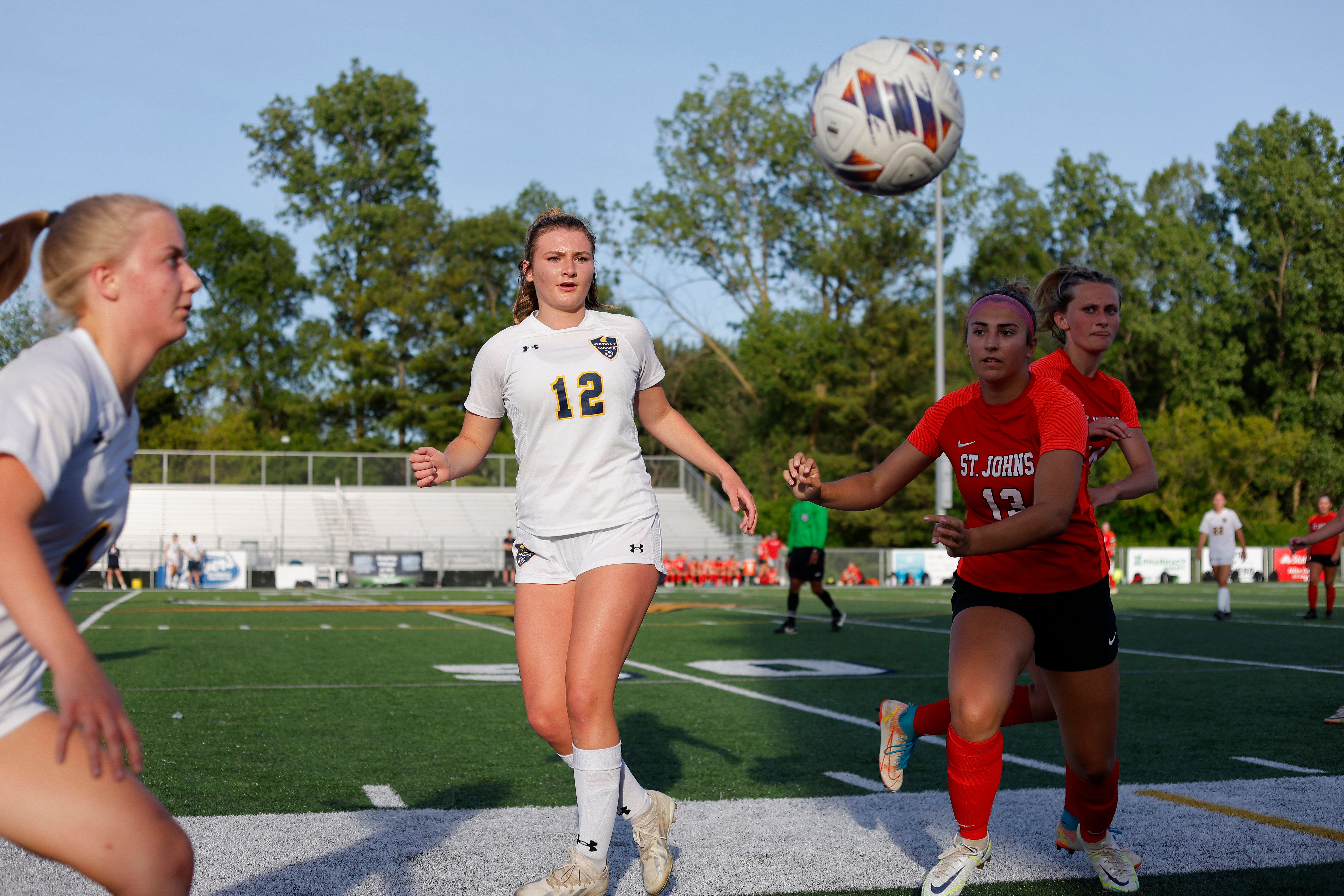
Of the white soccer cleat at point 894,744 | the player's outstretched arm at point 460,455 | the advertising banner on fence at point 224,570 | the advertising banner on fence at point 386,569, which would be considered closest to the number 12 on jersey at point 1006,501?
the white soccer cleat at point 894,744

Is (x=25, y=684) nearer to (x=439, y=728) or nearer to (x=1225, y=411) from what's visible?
(x=439, y=728)

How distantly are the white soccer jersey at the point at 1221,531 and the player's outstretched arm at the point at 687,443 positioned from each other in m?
16.8

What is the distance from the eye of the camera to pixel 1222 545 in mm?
19422

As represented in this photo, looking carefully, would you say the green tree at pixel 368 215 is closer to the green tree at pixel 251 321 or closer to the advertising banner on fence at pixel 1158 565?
the green tree at pixel 251 321

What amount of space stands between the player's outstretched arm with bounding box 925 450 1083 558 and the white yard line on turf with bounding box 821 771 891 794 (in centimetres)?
217

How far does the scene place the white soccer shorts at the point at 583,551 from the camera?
3.92 metres

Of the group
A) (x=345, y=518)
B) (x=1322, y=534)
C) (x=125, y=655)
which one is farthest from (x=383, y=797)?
(x=345, y=518)

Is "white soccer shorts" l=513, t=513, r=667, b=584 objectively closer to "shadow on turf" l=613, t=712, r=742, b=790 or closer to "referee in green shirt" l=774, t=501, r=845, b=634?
"shadow on turf" l=613, t=712, r=742, b=790

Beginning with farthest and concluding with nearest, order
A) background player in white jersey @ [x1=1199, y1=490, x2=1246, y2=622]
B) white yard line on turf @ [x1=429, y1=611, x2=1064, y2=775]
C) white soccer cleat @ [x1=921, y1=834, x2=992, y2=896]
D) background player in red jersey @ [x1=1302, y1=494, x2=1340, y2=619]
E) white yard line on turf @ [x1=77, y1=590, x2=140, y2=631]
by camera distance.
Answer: background player in white jersey @ [x1=1199, y1=490, x2=1246, y2=622], background player in red jersey @ [x1=1302, y1=494, x2=1340, y2=619], white yard line on turf @ [x1=77, y1=590, x2=140, y2=631], white yard line on turf @ [x1=429, y1=611, x2=1064, y2=775], white soccer cleat @ [x1=921, y1=834, x2=992, y2=896]

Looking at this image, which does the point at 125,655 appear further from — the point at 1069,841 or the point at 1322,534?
the point at 1322,534

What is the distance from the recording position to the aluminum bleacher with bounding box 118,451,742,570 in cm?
3631

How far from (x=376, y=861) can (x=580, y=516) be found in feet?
4.81

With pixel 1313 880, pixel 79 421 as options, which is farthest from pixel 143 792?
pixel 1313 880

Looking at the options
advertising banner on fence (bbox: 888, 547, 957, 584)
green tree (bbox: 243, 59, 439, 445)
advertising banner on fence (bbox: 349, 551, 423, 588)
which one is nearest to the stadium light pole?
advertising banner on fence (bbox: 888, 547, 957, 584)
